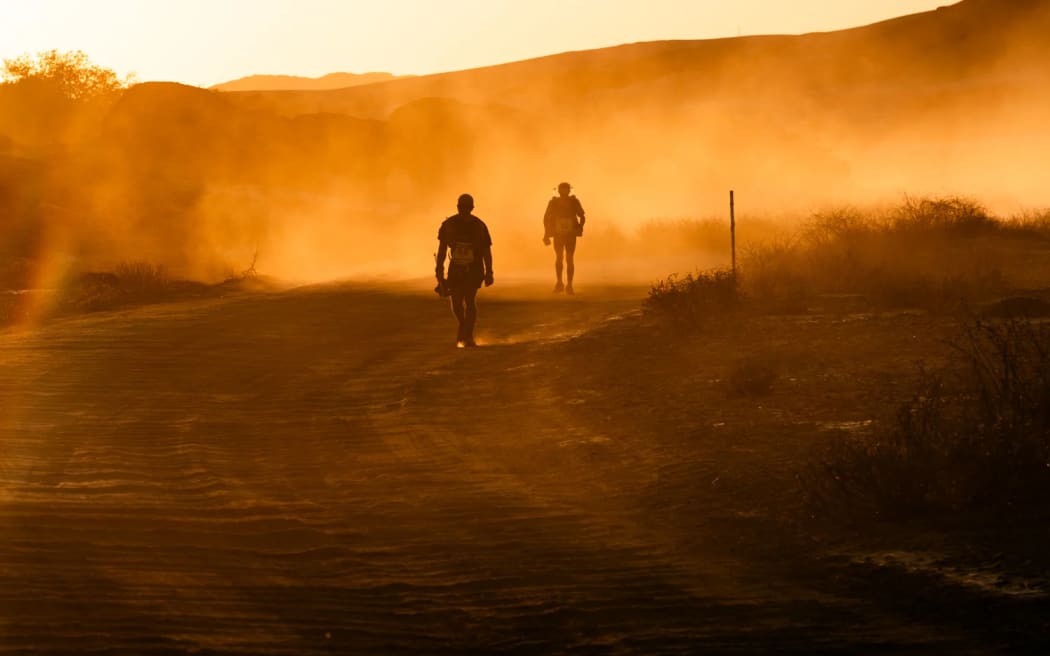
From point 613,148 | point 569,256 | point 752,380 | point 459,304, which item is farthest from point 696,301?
point 613,148

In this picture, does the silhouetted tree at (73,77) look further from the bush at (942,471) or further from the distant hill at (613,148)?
the bush at (942,471)

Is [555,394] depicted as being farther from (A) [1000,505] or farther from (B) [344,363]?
(A) [1000,505]

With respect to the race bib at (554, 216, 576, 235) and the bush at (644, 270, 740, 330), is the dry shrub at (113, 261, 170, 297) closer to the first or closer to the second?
the race bib at (554, 216, 576, 235)

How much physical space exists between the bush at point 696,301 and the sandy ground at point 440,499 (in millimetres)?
587

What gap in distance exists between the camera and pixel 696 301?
20.2m

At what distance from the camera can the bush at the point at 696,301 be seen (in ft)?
64.9

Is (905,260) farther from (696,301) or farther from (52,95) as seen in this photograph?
(52,95)

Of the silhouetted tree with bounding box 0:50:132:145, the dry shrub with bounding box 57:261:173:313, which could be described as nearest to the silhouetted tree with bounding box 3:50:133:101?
the silhouetted tree with bounding box 0:50:132:145

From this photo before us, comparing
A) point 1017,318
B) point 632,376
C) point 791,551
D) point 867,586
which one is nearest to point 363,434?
point 632,376

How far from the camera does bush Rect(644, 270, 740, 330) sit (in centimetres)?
1978

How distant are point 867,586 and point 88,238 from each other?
43.6 metres

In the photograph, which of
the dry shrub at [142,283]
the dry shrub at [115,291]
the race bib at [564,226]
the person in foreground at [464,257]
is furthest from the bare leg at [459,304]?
the dry shrub at [142,283]

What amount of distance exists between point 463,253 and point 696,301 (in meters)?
2.88

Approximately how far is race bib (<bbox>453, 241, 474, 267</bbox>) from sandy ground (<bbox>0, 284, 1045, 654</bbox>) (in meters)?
1.04
